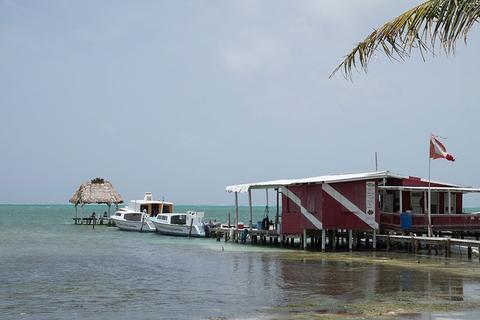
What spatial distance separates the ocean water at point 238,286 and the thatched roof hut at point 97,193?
37.4 metres

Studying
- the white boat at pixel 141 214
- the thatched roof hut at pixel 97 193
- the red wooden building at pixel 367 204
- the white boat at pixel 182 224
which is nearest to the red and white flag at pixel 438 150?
the red wooden building at pixel 367 204

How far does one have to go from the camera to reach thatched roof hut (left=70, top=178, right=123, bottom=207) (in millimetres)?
72081

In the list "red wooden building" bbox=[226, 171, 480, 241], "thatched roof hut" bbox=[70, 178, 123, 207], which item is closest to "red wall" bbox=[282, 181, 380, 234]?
"red wooden building" bbox=[226, 171, 480, 241]

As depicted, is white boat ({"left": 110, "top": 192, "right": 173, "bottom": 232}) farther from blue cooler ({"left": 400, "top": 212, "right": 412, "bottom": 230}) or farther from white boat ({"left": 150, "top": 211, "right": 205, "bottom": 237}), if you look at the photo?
blue cooler ({"left": 400, "top": 212, "right": 412, "bottom": 230})

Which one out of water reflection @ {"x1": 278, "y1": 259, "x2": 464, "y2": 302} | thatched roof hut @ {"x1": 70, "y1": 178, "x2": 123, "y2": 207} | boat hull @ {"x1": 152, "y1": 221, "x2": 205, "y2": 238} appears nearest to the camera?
water reflection @ {"x1": 278, "y1": 259, "x2": 464, "y2": 302}

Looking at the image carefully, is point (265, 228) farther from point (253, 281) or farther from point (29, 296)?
point (29, 296)

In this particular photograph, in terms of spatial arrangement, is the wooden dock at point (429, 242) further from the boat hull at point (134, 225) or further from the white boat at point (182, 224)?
the boat hull at point (134, 225)

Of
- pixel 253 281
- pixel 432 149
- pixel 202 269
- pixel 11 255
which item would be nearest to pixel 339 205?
pixel 432 149

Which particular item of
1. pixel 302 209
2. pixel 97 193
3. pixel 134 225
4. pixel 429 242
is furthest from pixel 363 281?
pixel 97 193

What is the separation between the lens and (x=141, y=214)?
61594 millimetres

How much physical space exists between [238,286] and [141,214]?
137 feet

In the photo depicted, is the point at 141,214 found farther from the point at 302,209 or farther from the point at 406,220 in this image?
the point at 406,220

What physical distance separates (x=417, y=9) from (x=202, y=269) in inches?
852

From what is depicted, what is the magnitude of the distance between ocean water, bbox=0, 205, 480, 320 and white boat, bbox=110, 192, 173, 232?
24651 millimetres
